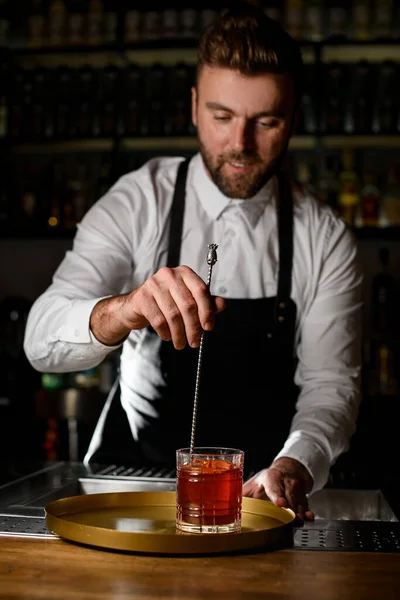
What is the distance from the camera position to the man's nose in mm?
1811

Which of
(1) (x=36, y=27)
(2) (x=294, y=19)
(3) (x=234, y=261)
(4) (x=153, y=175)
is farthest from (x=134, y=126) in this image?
(3) (x=234, y=261)

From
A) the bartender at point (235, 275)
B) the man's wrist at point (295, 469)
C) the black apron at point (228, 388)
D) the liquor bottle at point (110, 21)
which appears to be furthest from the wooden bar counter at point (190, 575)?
the liquor bottle at point (110, 21)

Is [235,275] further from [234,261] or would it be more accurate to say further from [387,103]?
[387,103]

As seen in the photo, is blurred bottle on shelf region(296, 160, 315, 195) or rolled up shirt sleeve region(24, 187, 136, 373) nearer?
rolled up shirt sleeve region(24, 187, 136, 373)

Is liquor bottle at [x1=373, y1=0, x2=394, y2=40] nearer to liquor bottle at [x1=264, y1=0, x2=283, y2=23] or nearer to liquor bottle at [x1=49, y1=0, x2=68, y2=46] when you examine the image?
liquor bottle at [x1=264, y1=0, x2=283, y2=23]

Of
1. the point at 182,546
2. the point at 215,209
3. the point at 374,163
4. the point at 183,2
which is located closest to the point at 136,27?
the point at 183,2

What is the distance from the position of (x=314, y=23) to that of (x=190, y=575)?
2.96 m

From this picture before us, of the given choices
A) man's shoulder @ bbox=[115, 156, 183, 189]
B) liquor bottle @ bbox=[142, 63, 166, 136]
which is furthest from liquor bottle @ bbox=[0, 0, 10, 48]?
man's shoulder @ bbox=[115, 156, 183, 189]

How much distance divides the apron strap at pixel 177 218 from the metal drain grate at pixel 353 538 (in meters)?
0.90

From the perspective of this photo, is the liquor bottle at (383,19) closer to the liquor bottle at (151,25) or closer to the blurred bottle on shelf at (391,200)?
the blurred bottle on shelf at (391,200)

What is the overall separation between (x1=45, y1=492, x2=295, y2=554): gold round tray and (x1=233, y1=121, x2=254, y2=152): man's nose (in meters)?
0.84

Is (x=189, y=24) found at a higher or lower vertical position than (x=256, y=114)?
higher

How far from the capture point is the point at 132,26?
3.62 meters

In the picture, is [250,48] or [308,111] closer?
[250,48]
